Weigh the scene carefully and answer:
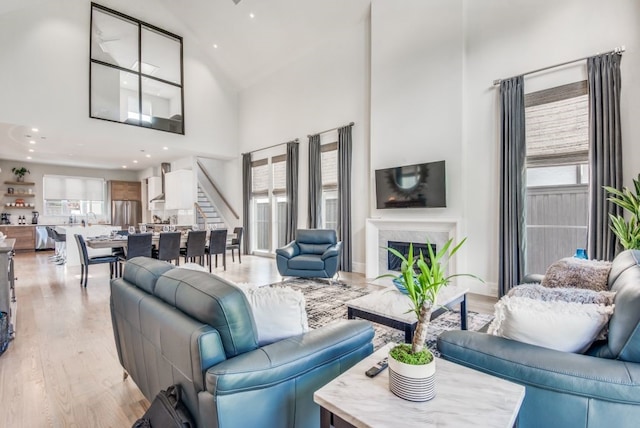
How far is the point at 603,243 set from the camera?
348cm

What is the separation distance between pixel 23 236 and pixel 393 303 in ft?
38.7

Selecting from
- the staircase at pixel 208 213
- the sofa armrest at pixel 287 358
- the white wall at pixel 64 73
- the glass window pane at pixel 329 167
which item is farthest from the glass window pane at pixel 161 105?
the sofa armrest at pixel 287 358

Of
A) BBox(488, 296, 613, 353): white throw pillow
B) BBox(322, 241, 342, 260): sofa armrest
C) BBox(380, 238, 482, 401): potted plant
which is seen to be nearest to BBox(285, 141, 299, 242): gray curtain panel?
BBox(322, 241, 342, 260): sofa armrest

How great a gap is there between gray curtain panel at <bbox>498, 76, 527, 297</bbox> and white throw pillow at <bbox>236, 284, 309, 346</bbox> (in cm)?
368

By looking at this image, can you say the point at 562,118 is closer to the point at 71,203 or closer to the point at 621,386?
the point at 621,386

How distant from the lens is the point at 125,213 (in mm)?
12266

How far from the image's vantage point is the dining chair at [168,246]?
5650 millimetres

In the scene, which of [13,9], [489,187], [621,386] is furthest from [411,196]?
[13,9]

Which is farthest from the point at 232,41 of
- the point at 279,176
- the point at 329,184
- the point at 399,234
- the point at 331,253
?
the point at 399,234

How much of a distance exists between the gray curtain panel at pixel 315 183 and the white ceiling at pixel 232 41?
2.27 meters

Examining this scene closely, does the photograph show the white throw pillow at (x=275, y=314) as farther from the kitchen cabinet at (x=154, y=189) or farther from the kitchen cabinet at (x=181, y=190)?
the kitchen cabinet at (x=154, y=189)

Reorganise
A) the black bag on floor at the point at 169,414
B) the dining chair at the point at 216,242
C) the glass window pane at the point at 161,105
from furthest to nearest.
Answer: the glass window pane at the point at 161,105 → the dining chair at the point at 216,242 → the black bag on floor at the point at 169,414

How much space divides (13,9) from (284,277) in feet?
23.3

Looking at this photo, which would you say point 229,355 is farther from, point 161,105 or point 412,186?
point 161,105
